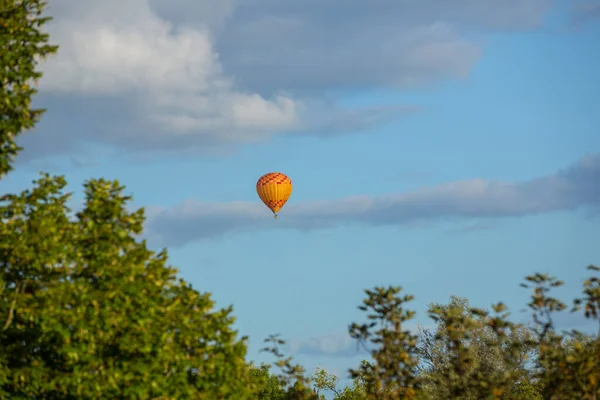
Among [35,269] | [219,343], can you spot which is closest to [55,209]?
[35,269]

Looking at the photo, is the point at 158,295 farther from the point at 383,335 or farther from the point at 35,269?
the point at 383,335

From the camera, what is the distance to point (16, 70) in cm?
3186

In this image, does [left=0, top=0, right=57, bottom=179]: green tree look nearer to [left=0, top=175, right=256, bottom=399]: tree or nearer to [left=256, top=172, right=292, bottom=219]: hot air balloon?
[left=0, top=175, right=256, bottom=399]: tree

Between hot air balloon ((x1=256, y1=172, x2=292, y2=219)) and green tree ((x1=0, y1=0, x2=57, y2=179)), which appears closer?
green tree ((x1=0, y1=0, x2=57, y2=179))

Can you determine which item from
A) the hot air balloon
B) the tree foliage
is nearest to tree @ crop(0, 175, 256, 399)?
the tree foliage

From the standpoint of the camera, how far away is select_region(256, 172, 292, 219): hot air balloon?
315ft

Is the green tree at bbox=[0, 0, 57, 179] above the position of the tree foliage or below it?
above

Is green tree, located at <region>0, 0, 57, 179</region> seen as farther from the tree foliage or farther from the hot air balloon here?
the hot air balloon

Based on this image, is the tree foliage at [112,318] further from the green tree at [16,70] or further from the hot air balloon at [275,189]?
the hot air balloon at [275,189]

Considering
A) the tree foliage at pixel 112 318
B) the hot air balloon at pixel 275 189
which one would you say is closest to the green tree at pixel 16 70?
the tree foliage at pixel 112 318

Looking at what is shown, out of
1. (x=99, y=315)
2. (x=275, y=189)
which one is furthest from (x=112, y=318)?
(x=275, y=189)

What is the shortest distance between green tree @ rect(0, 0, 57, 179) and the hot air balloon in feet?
209

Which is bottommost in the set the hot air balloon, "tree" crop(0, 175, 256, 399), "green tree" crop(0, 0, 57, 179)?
"tree" crop(0, 175, 256, 399)

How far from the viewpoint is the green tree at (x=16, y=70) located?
31.5 m
